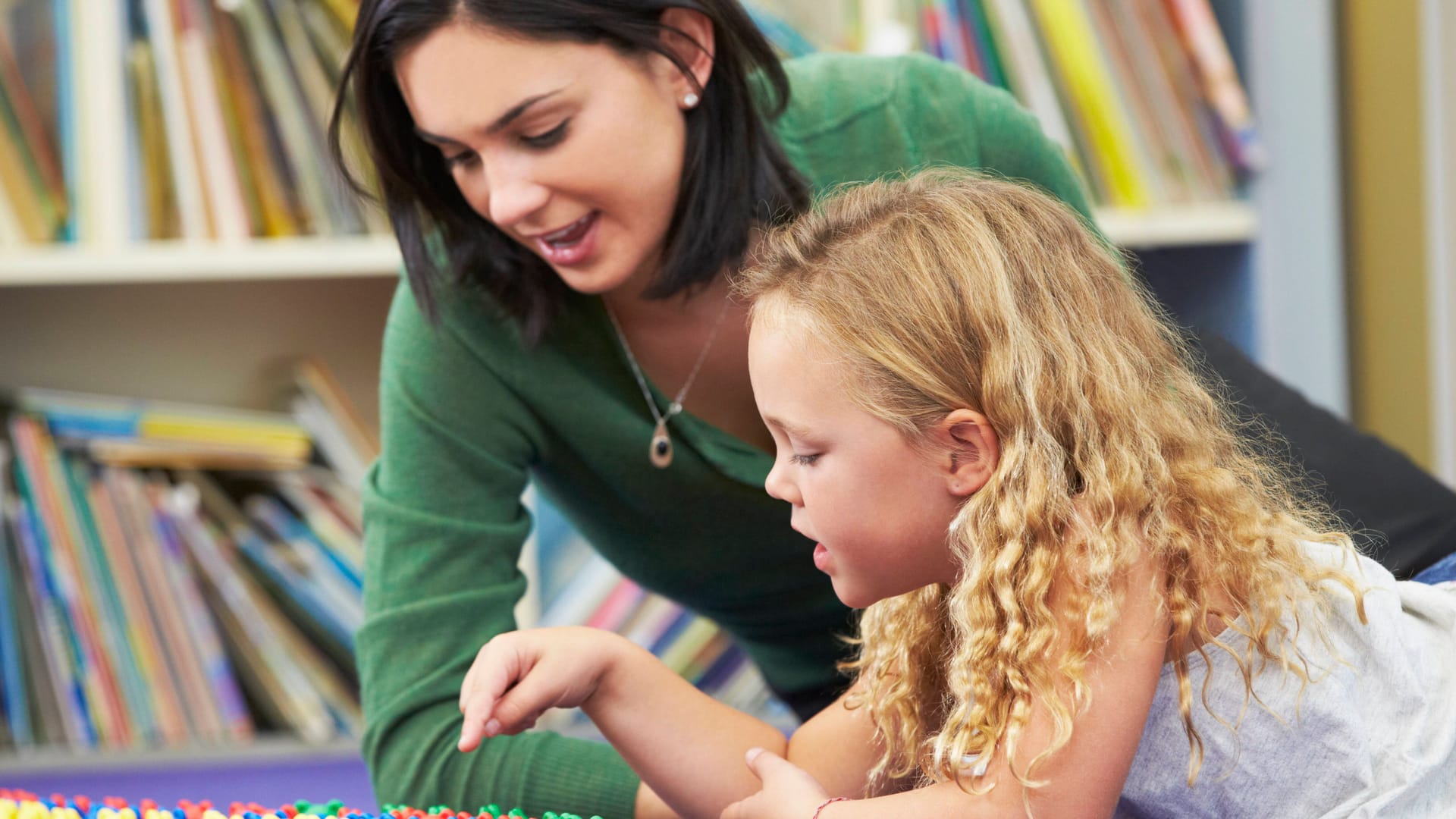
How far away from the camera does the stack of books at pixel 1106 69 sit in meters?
1.51

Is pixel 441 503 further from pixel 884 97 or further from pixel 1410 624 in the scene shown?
pixel 1410 624

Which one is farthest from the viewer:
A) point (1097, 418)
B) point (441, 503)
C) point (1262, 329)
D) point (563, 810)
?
point (1262, 329)

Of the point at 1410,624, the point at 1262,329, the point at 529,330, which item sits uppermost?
the point at 529,330

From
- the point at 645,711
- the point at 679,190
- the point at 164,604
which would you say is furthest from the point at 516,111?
the point at 164,604

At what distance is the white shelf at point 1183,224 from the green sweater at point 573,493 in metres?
0.48

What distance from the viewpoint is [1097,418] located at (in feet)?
2.16

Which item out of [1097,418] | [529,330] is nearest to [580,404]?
[529,330]

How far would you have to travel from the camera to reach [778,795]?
65 centimetres

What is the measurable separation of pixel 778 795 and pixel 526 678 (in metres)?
0.15

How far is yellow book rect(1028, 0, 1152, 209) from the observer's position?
4.95 feet

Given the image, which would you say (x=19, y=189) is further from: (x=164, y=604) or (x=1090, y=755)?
(x=1090, y=755)

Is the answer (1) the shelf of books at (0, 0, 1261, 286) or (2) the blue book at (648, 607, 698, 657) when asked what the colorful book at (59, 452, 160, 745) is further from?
(2) the blue book at (648, 607, 698, 657)

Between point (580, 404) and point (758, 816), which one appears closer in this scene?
point (758, 816)

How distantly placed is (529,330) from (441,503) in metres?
0.14
